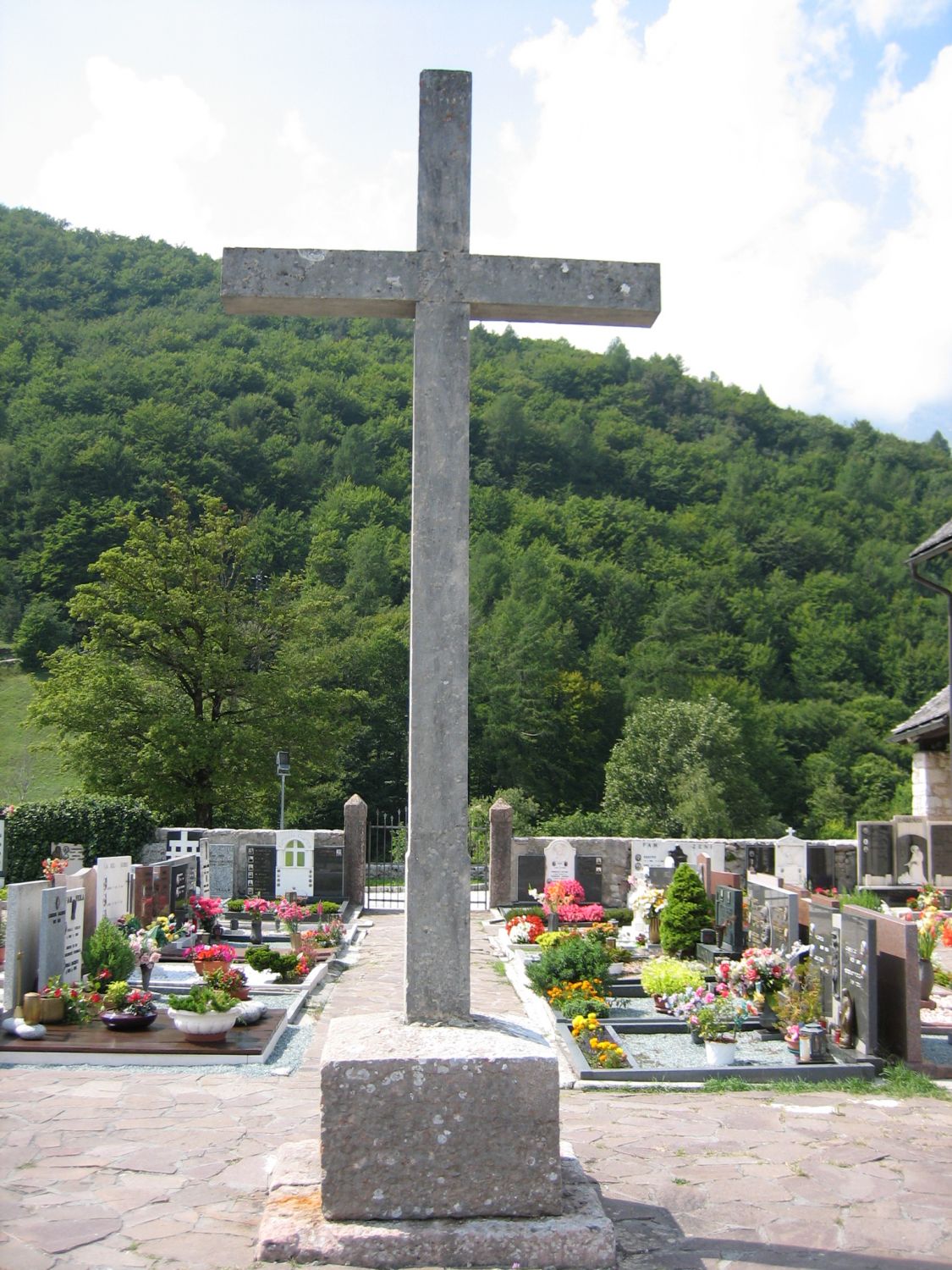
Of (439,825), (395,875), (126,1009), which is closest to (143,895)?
(126,1009)

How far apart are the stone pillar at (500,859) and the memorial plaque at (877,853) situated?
609 centimetres

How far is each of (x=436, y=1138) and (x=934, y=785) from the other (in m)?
19.6

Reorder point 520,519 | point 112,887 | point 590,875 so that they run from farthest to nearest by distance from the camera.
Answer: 1. point 520,519
2. point 590,875
3. point 112,887

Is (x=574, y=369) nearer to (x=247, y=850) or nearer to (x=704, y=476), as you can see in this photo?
(x=704, y=476)

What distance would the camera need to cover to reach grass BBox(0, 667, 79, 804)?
3772 centimetres

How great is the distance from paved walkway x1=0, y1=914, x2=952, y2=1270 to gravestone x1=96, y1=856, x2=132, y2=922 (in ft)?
16.7

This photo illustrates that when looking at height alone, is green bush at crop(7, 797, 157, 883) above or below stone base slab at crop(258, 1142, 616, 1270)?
above

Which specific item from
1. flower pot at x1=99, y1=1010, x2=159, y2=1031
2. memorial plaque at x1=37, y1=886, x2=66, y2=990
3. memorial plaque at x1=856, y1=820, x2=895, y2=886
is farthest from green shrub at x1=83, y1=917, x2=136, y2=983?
memorial plaque at x1=856, y1=820, x2=895, y2=886

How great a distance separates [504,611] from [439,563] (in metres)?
48.1

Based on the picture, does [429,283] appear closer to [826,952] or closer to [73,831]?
[826,952]

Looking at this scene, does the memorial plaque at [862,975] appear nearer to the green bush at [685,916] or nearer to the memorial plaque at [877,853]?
the green bush at [685,916]

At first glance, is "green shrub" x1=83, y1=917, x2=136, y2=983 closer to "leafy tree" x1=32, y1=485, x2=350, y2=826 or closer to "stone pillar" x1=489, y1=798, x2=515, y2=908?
"stone pillar" x1=489, y1=798, x2=515, y2=908

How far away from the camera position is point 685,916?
14.0m

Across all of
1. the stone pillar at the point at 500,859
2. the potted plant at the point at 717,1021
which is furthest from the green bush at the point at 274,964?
the stone pillar at the point at 500,859
